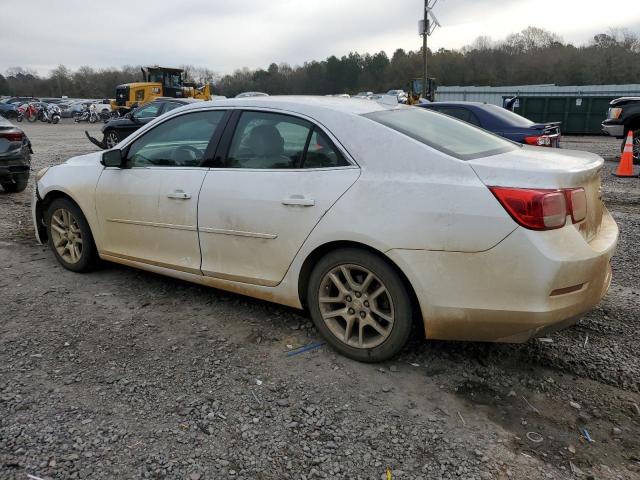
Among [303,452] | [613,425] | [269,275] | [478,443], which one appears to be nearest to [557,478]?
[478,443]

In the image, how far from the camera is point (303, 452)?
2.43 metres

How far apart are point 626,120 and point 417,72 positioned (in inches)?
2678

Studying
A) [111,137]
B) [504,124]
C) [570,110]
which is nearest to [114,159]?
[504,124]

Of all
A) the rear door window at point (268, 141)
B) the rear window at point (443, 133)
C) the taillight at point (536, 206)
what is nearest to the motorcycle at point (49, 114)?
the rear door window at point (268, 141)

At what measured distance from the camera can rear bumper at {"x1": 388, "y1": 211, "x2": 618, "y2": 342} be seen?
2.59 m

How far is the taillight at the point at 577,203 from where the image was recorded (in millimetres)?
2693

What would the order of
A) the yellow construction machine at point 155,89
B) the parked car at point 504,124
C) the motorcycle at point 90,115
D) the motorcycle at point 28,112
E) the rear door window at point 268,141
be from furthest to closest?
the motorcycle at point 28,112, the motorcycle at point 90,115, the yellow construction machine at point 155,89, the parked car at point 504,124, the rear door window at point 268,141

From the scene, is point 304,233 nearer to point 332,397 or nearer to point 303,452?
point 332,397

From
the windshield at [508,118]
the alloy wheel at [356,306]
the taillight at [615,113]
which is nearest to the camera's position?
the alloy wheel at [356,306]

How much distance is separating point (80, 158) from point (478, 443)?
4.01m

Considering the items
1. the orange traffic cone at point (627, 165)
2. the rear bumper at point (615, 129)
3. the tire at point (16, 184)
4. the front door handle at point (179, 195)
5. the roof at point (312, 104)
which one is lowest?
the orange traffic cone at point (627, 165)

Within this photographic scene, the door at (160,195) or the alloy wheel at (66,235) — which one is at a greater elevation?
the door at (160,195)

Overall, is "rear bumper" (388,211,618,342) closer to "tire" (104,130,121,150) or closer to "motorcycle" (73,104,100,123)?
"tire" (104,130,121,150)

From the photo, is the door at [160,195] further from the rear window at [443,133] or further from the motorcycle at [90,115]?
the motorcycle at [90,115]
